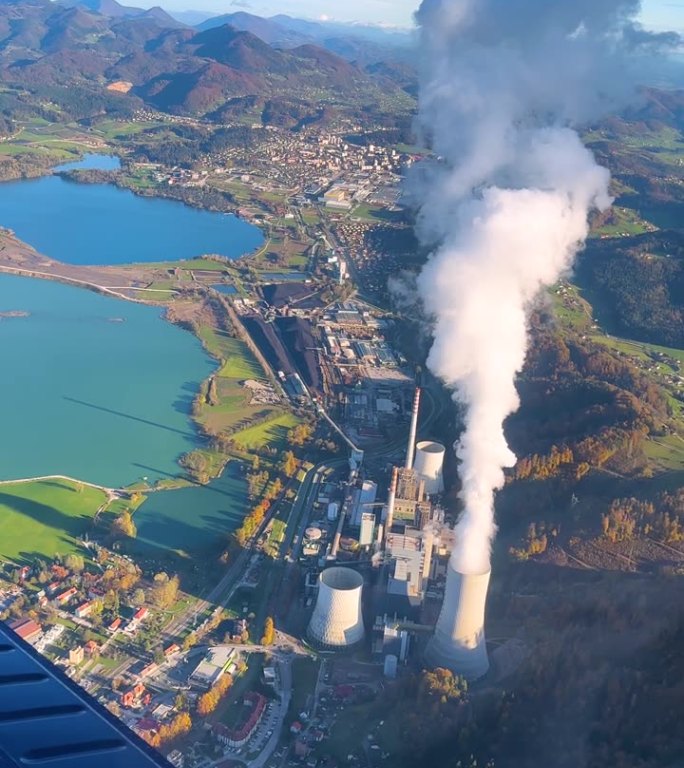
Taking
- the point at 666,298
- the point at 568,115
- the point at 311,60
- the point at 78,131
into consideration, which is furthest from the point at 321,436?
the point at 311,60

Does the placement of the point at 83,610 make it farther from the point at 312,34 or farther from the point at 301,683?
the point at 312,34

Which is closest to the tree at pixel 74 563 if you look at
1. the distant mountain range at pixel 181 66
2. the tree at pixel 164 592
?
the tree at pixel 164 592

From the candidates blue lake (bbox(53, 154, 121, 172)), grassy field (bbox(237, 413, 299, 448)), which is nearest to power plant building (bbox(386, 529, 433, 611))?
grassy field (bbox(237, 413, 299, 448))

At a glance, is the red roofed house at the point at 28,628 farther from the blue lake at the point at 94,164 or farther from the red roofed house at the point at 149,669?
the blue lake at the point at 94,164

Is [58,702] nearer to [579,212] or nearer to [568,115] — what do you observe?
[579,212]

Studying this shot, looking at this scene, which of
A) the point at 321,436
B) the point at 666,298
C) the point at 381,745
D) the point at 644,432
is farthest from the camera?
the point at 666,298

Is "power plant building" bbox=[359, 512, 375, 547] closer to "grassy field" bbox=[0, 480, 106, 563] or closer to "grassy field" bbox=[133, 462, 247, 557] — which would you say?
"grassy field" bbox=[133, 462, 247, 557]
